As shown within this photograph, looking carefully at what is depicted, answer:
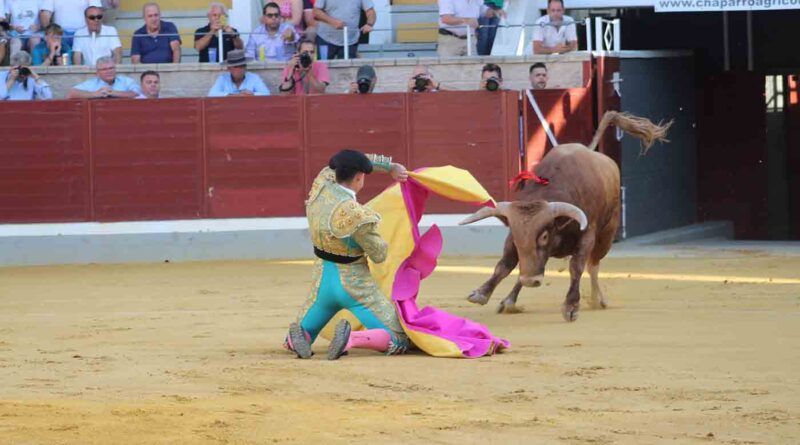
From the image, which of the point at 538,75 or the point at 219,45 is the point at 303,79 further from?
the point at 538,75

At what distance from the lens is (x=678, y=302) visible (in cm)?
1053

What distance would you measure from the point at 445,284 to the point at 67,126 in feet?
14.9

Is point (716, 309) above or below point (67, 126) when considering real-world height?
below

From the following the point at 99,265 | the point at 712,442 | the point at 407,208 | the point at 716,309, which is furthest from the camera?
the point at 99,265

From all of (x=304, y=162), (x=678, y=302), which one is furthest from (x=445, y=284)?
(x=304, y=162)

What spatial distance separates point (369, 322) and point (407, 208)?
0.78 meters

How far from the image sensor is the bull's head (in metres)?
9.55

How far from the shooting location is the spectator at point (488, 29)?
1497 cm

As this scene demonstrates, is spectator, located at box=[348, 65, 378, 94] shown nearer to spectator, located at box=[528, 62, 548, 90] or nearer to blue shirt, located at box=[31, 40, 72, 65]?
spectator, located at box=[528, 62, 548, 90]

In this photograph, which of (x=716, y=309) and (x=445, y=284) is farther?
(x=445, y=284)

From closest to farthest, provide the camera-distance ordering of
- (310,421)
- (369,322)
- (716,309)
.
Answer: (310,421) < (369,322) < (716,309)

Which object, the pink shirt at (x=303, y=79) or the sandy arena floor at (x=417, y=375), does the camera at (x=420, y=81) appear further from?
the sandy arena floor at (x=417, y=375)

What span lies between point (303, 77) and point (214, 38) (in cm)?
108

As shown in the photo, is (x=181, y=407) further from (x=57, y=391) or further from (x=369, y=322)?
(x=369, y=322)
